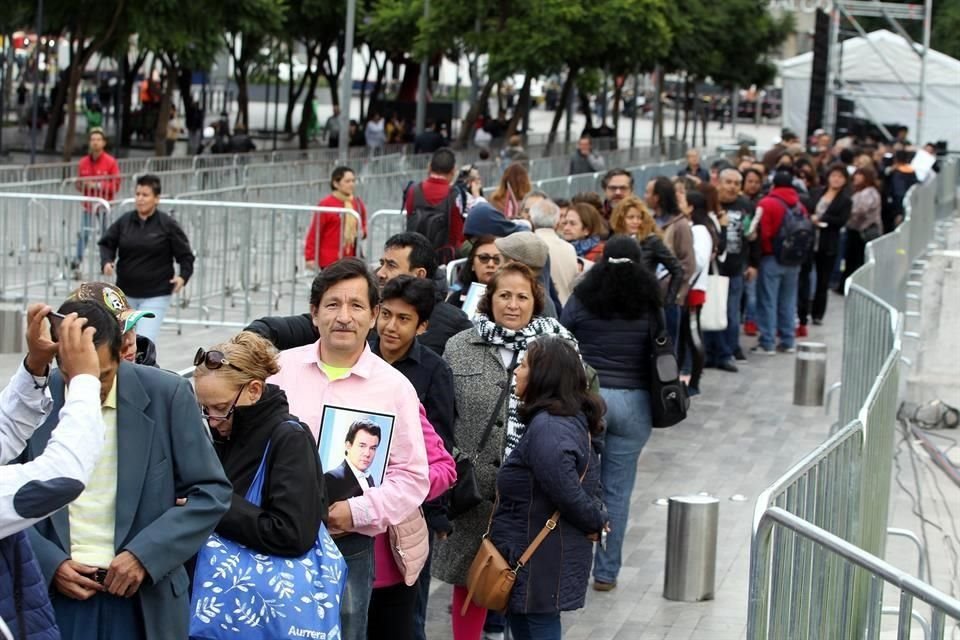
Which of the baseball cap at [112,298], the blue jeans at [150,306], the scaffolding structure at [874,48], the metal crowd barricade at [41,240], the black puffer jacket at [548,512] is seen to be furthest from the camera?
the scaffolding structure at [874,48]

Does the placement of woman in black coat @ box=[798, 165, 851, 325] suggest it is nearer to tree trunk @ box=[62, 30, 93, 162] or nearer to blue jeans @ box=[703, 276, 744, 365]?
blue jeans @ box=[703, 276, 744, 365]

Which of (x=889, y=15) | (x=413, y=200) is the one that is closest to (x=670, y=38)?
(x=889, y=15)

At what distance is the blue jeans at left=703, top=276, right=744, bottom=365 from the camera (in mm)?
15516

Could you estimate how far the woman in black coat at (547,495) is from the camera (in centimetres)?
639

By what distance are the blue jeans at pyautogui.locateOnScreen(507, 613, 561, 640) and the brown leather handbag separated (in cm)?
10

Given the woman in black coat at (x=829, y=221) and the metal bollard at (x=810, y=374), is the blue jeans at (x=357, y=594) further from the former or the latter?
the woman in black coat at (x=829, y=221)

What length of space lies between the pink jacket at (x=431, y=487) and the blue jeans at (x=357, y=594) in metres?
0.27

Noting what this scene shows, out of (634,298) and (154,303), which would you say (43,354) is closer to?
(634,298)

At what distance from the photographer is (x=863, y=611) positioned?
5586 mm

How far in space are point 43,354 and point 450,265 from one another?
630cm

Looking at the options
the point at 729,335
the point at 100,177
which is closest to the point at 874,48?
the point at 100,177

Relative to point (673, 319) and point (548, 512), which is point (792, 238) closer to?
point (673, 319)

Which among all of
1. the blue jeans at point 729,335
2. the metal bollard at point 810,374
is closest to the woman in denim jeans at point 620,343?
the metal bollard at point 810,374

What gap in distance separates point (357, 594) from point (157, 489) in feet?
4.10
